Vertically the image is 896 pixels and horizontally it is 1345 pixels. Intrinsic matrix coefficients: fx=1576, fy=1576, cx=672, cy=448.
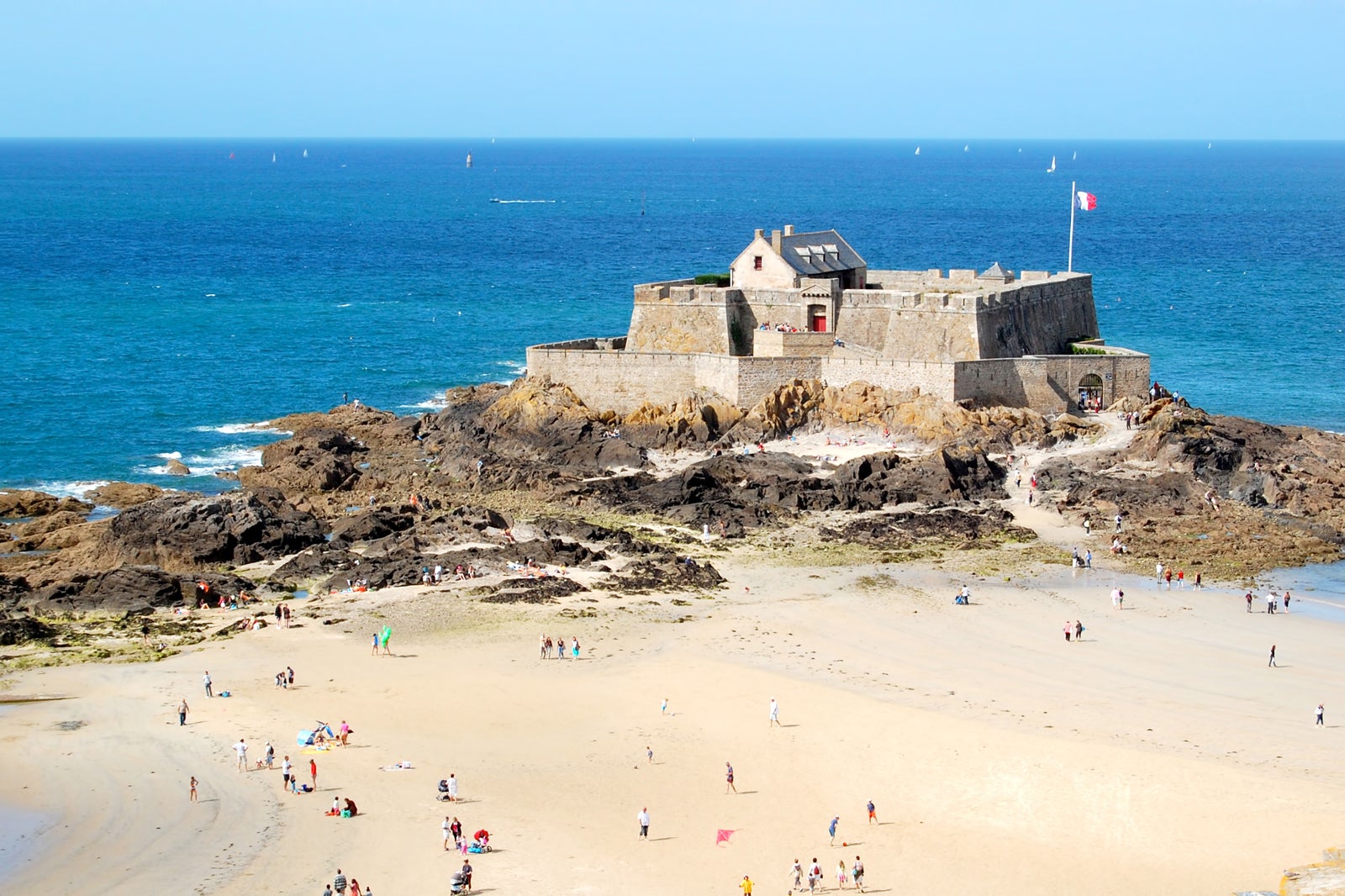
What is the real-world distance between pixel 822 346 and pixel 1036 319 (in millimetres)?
9131

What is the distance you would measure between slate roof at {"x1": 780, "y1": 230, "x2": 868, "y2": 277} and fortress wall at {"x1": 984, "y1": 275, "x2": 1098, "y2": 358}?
7.10 metres

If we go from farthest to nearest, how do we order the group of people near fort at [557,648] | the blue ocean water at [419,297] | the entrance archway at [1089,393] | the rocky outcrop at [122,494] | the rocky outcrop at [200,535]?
the blue ocean water at [419,297] → the entrance archway at [1089,393] → the rocky outcrop at [122,494] → the rocky outcrop at [200,535] → the group of people near fort at [557,648]

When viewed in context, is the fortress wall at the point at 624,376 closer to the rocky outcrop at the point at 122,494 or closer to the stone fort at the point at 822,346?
the stone fort at the point at 822,346

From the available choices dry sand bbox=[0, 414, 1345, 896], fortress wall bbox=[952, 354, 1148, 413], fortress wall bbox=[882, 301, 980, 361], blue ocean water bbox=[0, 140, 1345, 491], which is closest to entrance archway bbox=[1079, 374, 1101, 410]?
fortress wall bbox=[952, 354, 1148, 413]

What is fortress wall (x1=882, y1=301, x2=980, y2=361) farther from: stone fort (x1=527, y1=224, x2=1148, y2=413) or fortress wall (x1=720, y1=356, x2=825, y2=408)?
fortress wall (x1=720, y1=356, x2=825, y2=408)

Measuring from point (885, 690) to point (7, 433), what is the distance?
40.5 metres

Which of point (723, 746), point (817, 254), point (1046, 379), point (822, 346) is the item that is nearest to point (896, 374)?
point (822, 346)

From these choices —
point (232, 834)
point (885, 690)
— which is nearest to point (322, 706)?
point (232, 834)

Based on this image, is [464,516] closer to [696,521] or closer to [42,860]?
[696,521]

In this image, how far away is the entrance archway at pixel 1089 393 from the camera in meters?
56.9

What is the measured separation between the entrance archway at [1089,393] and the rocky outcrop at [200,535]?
2778 cm

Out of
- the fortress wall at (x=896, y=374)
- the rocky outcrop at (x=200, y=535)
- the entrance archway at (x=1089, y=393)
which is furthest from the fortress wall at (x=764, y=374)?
the rocky outcrop at (x=200, y=535)

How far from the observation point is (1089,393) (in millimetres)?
57281

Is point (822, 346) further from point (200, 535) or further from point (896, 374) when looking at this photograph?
point (200, 535)
